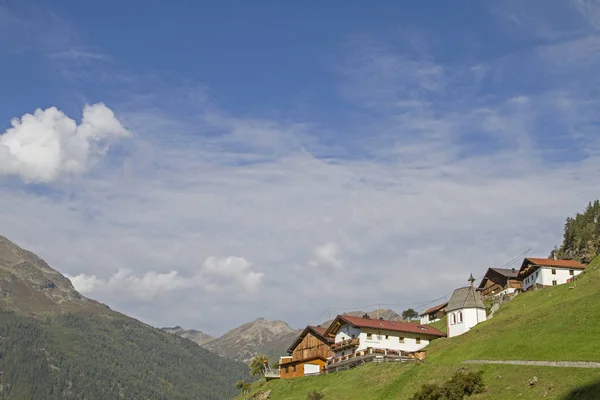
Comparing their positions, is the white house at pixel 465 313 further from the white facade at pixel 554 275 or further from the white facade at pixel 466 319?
the white facade at pixel 554 275

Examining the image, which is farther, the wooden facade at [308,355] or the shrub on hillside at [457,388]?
the wooden facade at [308,355]

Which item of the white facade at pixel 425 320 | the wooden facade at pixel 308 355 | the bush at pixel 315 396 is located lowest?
the bush at pixel 315 396

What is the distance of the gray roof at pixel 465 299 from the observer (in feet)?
367

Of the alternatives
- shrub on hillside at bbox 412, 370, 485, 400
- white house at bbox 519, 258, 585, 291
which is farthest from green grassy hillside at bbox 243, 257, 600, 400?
white house at bbox 519, 258, 585, 291

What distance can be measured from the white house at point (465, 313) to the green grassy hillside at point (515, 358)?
26.8 feet

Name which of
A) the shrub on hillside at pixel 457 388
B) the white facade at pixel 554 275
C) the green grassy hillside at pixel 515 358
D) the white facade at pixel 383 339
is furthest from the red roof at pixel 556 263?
the shrub on hillside at pixel 457 388

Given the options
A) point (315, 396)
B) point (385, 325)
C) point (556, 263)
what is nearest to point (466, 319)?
point (385, 325)

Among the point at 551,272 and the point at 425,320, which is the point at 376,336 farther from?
the point at 425,320

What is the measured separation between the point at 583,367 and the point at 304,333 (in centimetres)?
6456

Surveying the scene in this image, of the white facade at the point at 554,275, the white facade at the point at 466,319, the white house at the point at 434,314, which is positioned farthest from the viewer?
the white house at the point at 434,314

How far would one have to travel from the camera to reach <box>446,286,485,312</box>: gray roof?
367ft

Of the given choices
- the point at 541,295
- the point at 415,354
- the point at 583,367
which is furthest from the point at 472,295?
the point at 583,367

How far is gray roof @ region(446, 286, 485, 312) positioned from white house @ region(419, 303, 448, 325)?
3504 centimetres

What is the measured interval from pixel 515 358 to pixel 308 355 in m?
51.0
